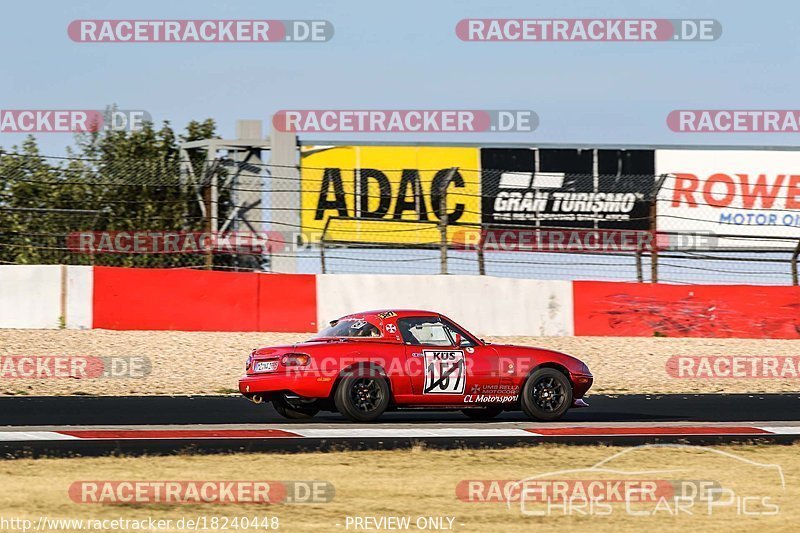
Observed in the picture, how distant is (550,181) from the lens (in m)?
26.5

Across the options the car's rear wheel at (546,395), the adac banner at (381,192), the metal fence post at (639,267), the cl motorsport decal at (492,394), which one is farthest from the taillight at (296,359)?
the adac banner at (381,192)

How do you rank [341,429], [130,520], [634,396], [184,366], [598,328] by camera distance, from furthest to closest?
[598,328] → [184,366] → [634,396] → [341,429] → [130,520]

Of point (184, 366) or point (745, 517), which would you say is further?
point (184, 366)

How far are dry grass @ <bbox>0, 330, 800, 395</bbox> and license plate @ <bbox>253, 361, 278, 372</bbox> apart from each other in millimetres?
3847

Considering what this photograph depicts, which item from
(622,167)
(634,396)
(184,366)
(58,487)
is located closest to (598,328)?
(634,396)

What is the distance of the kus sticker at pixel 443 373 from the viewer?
11328 millimetres

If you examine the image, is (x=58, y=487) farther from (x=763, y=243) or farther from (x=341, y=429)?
(x=763, y=243)

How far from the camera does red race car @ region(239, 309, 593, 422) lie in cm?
1101

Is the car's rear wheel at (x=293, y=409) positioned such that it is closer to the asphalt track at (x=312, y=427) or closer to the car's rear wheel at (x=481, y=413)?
the asphalt track at (x=312, y=427)

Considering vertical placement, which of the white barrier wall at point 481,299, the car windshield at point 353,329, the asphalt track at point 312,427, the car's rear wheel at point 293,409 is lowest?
the asphalt track at point 312,427

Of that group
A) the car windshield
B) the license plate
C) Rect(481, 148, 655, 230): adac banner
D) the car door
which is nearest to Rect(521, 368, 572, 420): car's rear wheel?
the car door

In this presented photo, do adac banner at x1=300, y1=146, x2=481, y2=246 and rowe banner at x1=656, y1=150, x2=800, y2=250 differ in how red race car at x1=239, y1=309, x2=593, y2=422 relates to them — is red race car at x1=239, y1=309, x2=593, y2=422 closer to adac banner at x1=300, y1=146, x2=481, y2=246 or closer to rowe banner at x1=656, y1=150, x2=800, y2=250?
adac banner at x1=300, y1=146, x2=481, y2=246

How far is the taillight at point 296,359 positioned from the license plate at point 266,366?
100mm

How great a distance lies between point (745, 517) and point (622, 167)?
68.8ft
